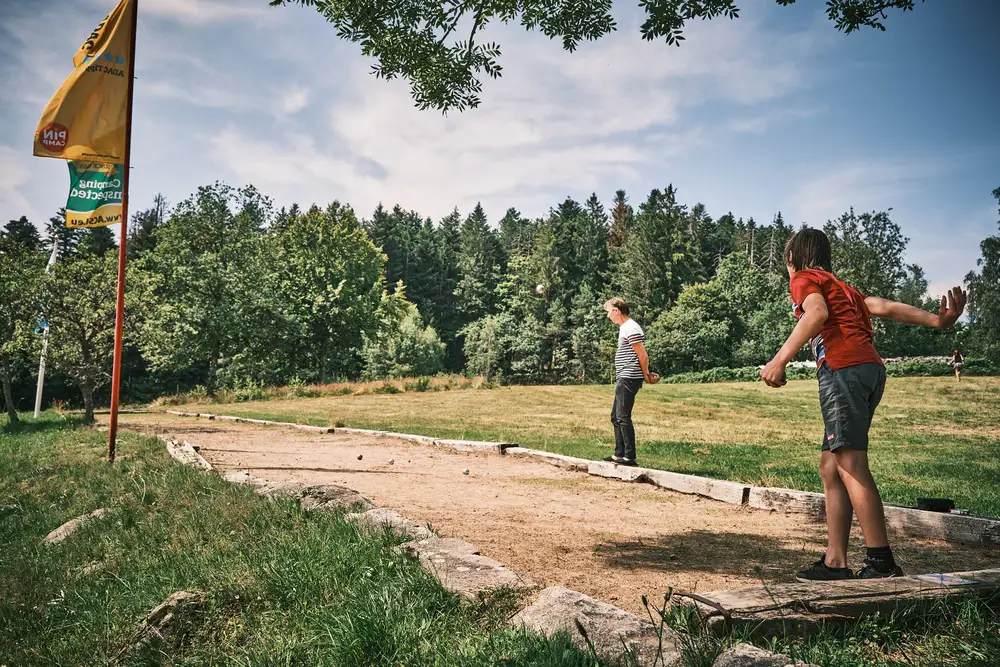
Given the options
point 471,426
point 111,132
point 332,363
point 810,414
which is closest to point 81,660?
point 111,132

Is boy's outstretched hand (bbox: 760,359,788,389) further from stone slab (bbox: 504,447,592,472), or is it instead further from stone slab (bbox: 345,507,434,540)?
stone slab (bbox: 504,447,592,472)

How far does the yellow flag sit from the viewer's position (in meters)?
8.77

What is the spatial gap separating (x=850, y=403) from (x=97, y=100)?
33.3ft

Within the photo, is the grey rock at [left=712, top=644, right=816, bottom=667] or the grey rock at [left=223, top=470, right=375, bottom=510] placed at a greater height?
the grey rock at [left=712, top=644, right=816, bottom=667]

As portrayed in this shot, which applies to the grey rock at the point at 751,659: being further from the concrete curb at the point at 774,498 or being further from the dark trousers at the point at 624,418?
the dark trousers at the point at 624,418

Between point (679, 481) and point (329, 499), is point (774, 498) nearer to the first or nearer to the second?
point (679, 481)

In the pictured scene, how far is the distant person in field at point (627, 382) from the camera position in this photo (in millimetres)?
7984

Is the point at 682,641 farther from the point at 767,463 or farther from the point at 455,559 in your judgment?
the point at 767,463

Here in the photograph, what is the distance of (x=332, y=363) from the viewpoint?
5128 centimetres

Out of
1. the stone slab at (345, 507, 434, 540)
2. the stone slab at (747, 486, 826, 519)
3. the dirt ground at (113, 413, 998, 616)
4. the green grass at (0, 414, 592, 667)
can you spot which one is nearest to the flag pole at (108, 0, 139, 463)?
the dirt ground at (113, 413, 998, 616)

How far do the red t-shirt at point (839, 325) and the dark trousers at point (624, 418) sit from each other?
4.36m

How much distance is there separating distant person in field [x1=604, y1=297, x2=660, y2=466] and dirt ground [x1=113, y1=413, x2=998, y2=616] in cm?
76

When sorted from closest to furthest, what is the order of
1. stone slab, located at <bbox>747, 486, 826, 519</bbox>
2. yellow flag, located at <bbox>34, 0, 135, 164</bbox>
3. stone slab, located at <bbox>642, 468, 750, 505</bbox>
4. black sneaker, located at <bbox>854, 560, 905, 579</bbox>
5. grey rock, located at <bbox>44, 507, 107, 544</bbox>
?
black sneaker, located at <bbox>854, 560, 905, 579</bbox>, stone slab, located at <bbox>747, 486, 826, 519</bbox>, grey rock, located at <bbox>44, 507, 107, 544</bbox>, stone slab, located at <bbox>642, 468, 750, 505</bbox>, yellow flag, located at <bbox>34, 0, 135, 164</bbox>

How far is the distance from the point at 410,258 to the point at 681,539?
84.1 m
